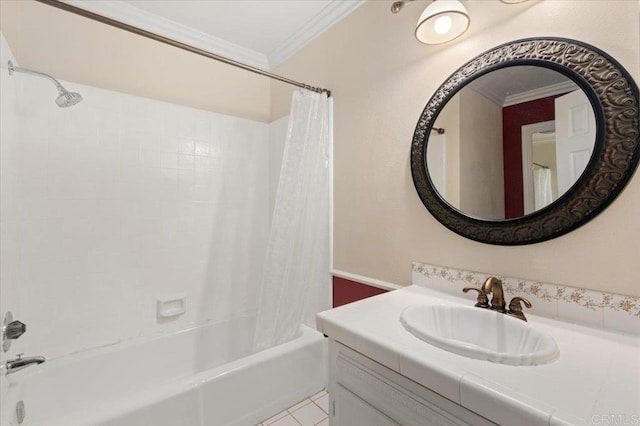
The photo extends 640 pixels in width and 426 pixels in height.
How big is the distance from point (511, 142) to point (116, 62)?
7.69ft

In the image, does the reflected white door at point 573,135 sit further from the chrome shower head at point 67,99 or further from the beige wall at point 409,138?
the chrome shower head at point 67,99

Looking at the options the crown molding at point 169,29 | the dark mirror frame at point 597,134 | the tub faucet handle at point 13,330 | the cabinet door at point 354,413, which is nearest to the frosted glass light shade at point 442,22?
the dark mirror frame at point 597,134

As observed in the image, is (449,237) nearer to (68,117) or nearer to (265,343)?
(265,343)

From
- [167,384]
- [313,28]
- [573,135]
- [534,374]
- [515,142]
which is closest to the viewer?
[534,374]

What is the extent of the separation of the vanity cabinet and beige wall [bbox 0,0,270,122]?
2043 millimetres

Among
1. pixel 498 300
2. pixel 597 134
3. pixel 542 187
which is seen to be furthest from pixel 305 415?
pixel 597 134

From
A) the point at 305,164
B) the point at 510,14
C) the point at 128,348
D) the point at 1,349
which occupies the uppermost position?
the point at 510,14

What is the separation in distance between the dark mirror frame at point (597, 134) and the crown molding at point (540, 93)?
0.02 metres

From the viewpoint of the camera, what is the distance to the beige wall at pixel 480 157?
3.78ft

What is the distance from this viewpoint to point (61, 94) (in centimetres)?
144

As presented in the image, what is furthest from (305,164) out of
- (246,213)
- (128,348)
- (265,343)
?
(128,348)

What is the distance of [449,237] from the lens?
1274mm

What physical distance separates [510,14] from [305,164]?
A: 1187mm

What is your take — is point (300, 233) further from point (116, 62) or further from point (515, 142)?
point (116, 62)
